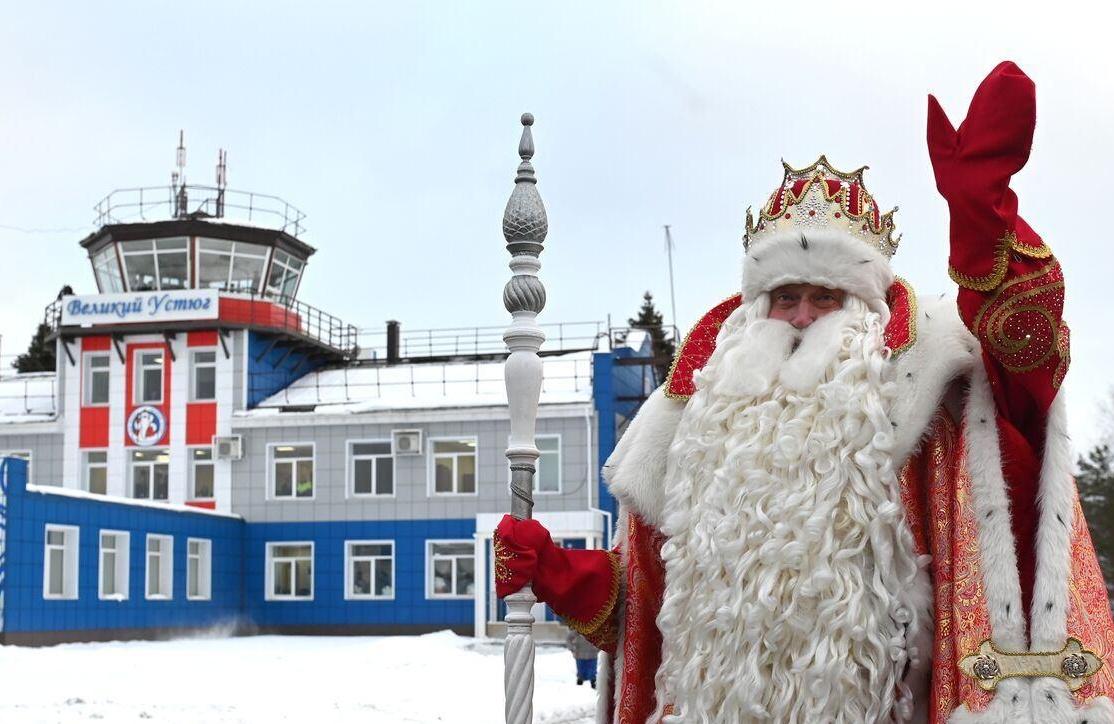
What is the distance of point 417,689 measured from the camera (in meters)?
16.2

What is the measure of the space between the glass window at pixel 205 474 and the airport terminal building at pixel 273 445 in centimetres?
5

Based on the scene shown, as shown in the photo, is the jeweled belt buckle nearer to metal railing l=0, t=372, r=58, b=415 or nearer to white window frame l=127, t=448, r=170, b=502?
white window frame l=127, t=448, r=170, b=502

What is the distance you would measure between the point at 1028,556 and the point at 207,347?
30.6 meters

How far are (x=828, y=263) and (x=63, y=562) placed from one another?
24305mm

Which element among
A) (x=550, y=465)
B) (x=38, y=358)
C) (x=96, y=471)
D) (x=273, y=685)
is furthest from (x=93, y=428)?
(x=38, y=358)

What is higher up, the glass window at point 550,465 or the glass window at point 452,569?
the glass window at point 550,465

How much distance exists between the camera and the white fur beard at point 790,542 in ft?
11.5

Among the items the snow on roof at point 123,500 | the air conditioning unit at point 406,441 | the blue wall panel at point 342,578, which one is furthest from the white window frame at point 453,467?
the snow on roof at point 123,500

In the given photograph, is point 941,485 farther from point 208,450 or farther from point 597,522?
point 208,450

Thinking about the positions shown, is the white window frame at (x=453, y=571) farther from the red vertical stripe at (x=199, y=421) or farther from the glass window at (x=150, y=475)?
the glass window at (x=150, y=475)

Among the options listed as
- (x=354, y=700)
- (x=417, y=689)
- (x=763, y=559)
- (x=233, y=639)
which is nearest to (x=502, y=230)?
(x=763, y=559)

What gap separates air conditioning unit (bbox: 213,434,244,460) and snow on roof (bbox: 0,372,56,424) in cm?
447

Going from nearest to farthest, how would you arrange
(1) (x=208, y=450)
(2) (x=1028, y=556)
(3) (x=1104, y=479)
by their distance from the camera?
1. (2) (x=1028, y=556)
2. (1) (x=208, y=450)
3. (3) (x=1104, y=479)

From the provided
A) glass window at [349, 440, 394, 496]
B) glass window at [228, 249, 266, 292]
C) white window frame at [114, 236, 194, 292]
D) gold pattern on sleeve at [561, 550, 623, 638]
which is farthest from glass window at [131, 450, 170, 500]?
gold pattern on sleeve at [561, 550, 623, 638]
